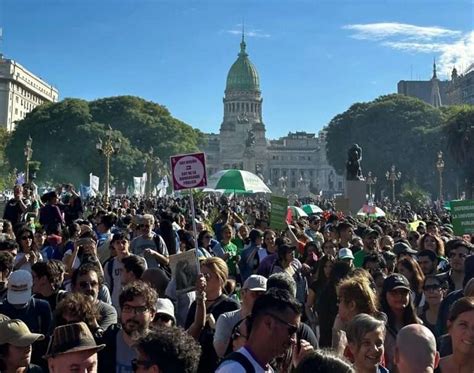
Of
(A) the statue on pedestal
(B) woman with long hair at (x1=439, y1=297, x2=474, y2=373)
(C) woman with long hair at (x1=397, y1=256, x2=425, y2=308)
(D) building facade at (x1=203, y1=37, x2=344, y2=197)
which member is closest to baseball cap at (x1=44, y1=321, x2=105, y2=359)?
(B) woman with long hair at (x1=439, y1=297, x2=474, y2=373)

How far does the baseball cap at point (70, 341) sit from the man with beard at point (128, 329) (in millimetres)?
843

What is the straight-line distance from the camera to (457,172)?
6328 cm

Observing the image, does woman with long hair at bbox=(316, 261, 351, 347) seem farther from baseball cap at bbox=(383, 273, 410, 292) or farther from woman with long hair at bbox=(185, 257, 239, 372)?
woman with long hair at bbox=(185, 257, 239, 372)

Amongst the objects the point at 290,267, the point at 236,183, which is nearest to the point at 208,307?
the point at 290,267

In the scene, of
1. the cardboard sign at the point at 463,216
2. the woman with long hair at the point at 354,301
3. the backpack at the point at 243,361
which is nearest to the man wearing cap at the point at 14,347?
the backpack at the point at 243,361

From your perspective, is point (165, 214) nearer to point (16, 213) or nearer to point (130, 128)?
point (16, 213)

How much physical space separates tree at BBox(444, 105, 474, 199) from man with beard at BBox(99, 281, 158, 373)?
52.3 m

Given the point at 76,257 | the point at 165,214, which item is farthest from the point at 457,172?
the point at 76,257

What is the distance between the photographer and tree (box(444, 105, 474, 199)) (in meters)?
53.6

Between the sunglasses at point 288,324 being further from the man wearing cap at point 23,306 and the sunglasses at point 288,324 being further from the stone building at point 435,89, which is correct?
the stone building at point 435,89

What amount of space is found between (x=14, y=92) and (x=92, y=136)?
32.7 metres

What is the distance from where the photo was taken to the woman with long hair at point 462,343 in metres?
4.36

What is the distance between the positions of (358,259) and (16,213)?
728cm

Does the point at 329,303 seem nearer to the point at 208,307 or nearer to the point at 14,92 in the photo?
the point at 208,307
